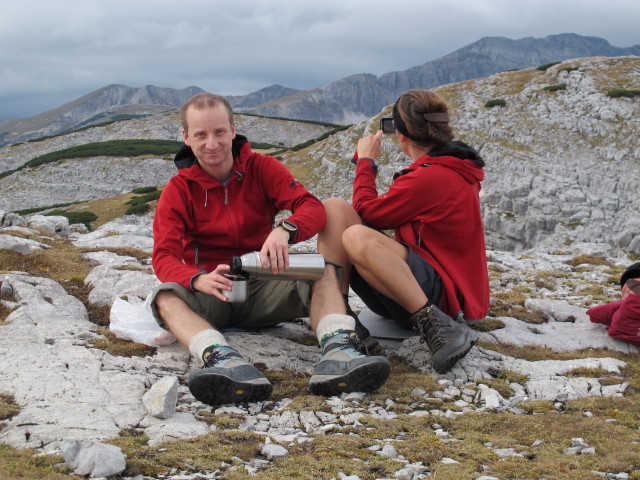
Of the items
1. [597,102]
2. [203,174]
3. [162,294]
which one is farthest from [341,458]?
[597,102]

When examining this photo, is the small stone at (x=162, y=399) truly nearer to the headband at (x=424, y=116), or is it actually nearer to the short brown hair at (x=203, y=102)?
the short brown hair at (x=203, y=102)

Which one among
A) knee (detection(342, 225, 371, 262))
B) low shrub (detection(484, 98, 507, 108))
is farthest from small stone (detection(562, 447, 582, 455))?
low shrub (detection(484, 98, 507, 108))

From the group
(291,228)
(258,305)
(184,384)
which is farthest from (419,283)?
(184,384)

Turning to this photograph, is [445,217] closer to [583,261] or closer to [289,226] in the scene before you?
[289,226]

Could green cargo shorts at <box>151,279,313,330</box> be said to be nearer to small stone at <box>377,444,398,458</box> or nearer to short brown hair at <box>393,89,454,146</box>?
short brown hair at <box>393,89,454,146</box>

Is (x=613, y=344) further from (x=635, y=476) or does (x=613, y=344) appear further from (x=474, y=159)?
(x=635, y=476)

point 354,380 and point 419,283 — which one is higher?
point 419,283

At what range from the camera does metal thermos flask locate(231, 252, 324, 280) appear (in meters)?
5.50

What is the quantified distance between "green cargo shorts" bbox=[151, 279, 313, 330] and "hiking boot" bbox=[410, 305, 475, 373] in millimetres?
1296

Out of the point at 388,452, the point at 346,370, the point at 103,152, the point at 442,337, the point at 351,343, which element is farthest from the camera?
the point at 103,152

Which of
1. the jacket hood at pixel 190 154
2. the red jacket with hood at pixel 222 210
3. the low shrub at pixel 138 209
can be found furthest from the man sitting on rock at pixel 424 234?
the low shrub at pixel 138 209

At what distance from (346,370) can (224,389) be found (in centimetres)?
110

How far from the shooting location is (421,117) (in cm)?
641

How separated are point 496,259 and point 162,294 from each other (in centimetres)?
1217
